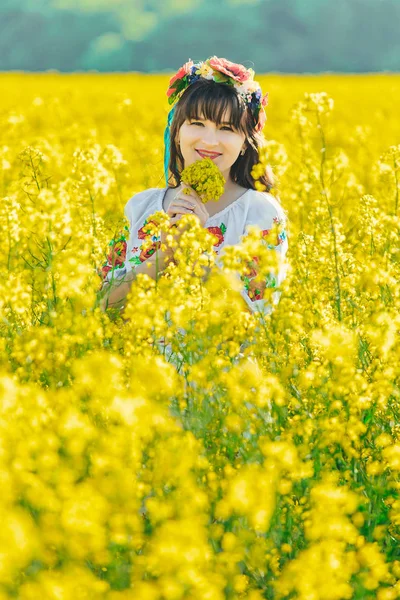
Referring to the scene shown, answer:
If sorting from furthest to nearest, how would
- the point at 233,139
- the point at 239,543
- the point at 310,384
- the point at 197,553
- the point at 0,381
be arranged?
Answer: 1. the point at 233,139
2. the point at 310,384
3. the point at 0,381
4. the point at 239,543
5. the point at 197,553

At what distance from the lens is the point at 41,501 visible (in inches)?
72.9

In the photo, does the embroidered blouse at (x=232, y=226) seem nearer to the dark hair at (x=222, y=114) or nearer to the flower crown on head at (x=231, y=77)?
the dark hair at (x=222, y=114)

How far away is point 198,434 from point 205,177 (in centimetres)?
132

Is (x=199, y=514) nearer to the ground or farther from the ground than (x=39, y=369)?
nearer to the ground

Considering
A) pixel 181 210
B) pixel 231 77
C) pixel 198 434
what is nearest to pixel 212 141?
pixel 231 77

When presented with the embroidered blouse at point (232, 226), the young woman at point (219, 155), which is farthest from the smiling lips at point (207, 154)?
the embroidered blouse at point (232, 226)

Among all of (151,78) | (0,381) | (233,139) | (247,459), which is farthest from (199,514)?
(151,78)

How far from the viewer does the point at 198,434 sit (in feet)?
7.80

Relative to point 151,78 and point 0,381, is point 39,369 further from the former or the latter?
point 151,78

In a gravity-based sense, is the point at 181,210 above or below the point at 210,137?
below

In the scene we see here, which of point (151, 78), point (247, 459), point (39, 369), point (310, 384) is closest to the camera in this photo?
point (247, 459)

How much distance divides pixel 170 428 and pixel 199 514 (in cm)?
22

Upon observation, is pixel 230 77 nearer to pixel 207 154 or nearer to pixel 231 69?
pixel 231 69

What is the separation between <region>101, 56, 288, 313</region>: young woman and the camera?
3.73 metres
